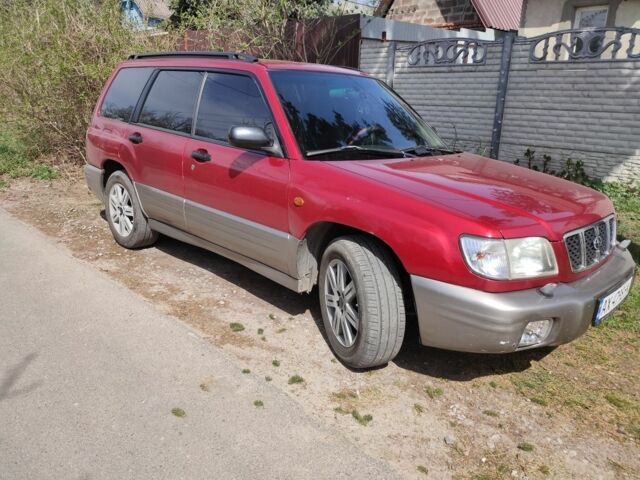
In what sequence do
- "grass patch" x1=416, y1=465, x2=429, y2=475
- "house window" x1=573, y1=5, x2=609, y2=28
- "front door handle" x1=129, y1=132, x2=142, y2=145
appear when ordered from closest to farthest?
1. "grass patch" x1=416, y1=465, x2=429, y2=475
2. "front door handle" x1=129, y1=132, x2=142, y2=145
3. "house window" x1=573, y1=5, x2=609, y2=28

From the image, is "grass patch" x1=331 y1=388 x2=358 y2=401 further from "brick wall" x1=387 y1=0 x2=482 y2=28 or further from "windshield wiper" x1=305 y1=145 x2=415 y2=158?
"brick wall" x1=387 y1=0 x2=482 y2=28

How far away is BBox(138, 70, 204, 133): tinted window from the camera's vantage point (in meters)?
4.51

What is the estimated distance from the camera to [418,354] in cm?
360

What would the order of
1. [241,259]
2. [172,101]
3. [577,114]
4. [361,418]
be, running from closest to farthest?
[361,418]
[241,259]
[172,101]
[577,114]

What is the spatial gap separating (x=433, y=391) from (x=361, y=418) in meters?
0.51

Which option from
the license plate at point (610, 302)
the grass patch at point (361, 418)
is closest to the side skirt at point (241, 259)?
the grass patch at point (361, 418)

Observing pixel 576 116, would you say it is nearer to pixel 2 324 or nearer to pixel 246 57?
pixel 246 57

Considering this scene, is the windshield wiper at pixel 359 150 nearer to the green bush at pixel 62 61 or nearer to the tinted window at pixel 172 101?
the tinted window at pixel 172 101

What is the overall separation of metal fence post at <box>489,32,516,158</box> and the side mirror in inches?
229

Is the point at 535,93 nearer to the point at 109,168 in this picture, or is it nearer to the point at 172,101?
the point at 172,101

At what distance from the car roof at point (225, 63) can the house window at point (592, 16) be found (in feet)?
34.1

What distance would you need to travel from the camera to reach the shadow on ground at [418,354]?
3.42m

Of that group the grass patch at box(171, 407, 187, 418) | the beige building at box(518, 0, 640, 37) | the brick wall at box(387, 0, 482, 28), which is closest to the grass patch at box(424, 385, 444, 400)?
the grass patch at box(171, 407, 187, 418)

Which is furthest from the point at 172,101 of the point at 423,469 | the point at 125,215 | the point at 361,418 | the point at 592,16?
the point at 592,16
